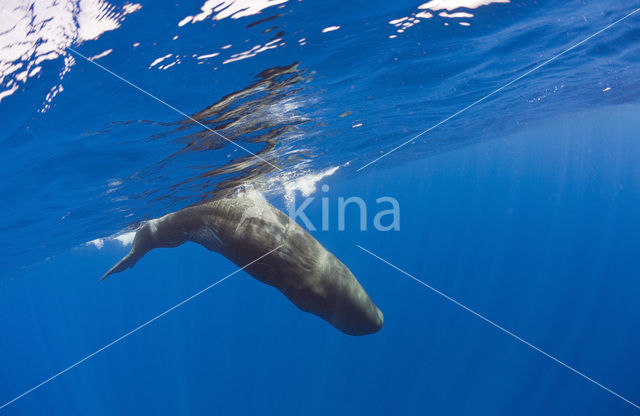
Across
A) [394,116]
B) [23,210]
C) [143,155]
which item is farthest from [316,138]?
[23,210]

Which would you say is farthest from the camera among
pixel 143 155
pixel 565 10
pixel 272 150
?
pixel 272 150

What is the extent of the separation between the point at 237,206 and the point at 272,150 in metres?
5.79

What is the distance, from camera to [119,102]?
18.7 feet

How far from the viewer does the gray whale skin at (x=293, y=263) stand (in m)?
4.15

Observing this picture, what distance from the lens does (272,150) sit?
34.5 ft

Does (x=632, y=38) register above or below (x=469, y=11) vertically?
below

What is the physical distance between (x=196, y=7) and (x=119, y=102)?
8.48 ft

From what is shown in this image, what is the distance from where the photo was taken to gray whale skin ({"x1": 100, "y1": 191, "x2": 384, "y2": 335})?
13.6 ft

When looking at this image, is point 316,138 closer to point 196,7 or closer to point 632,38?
point 196,7

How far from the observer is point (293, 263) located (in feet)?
13.9

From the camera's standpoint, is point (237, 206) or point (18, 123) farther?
point (18, 123)

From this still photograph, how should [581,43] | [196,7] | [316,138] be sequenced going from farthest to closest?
[316,138] → [581,43] → [196,7]

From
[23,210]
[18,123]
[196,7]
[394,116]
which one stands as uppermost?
[196,7]

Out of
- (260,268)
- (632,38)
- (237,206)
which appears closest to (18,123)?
(237,206)
